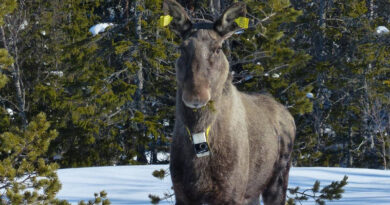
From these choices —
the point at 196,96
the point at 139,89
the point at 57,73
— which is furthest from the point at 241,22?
the point at 57,73

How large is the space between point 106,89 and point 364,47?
977cm

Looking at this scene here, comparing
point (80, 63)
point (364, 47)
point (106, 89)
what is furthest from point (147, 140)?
point (364, 47)

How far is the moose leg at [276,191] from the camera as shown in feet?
20.6

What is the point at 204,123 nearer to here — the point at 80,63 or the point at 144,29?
the point at 144,29

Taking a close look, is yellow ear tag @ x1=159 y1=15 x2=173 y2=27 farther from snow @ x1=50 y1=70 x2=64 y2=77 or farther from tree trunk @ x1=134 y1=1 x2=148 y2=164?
snow @ x1=50 y1=70 x2=64 y2=77

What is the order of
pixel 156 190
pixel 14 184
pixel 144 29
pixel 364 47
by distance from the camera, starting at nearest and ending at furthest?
pixel 14 184
pixel 156 190
pixel 144 29
pixel 364 47

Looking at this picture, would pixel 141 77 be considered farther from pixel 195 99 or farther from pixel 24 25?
pixel 195 99

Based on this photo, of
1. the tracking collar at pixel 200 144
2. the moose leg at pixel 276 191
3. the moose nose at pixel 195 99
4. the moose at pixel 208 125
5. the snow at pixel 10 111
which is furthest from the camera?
the snow at pixel 10 111

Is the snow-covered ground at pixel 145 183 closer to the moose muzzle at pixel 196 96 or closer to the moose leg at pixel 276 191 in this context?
the moose leg at pixel 276 191

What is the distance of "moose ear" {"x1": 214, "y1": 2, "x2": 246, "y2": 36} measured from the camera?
4743 millimetres

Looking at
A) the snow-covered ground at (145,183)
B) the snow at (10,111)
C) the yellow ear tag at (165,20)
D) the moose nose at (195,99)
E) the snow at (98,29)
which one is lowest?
the snow at (10,111)

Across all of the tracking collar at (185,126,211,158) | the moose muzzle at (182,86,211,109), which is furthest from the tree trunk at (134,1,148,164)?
the moose muzzle at (182,86,211,109)

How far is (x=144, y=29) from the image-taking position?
17.0 meters

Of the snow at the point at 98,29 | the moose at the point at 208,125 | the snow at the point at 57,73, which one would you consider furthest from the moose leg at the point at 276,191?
the snow at the point at 57,73
